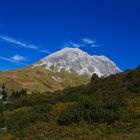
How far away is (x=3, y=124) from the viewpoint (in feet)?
148

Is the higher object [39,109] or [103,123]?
[39,109]

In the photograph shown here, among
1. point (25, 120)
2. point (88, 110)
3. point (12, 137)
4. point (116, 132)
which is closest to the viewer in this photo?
point (116, 132)

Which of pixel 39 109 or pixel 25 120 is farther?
pixel 39 109

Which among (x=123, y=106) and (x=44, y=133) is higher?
(x=123, y=106)

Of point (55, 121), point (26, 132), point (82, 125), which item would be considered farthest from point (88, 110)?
A: point (26, 132)

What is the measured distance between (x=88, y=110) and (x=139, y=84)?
68.2 feet

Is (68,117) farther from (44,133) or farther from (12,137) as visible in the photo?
(12,137)

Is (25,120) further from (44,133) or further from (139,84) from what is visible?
(139,84)

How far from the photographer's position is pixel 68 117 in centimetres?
Answer: 2859

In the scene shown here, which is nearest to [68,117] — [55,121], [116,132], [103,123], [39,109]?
[55,121]

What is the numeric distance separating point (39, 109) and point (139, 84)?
16.7m

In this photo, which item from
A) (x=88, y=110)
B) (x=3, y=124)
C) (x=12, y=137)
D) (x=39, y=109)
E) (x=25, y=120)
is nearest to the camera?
(x=12, y=137)

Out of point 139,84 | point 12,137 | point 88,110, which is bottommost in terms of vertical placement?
point 12,137

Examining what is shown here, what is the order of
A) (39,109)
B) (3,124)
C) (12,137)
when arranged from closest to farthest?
(12,137), (39,109), (3,124)
